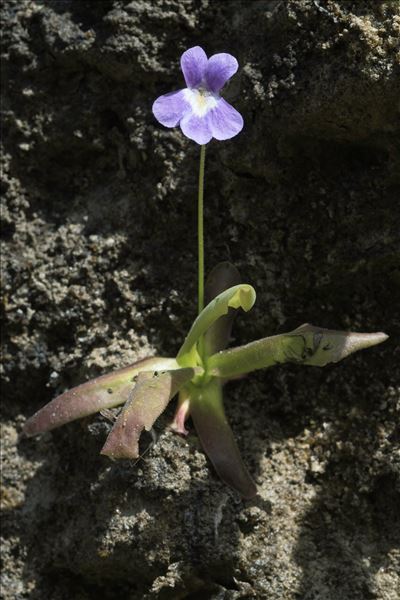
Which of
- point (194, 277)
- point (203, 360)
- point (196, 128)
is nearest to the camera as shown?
point (196, 128)

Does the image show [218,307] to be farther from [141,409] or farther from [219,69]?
[219,69]

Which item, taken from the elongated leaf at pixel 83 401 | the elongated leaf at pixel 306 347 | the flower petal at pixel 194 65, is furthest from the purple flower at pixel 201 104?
the elongated leaf at pixel 83 401

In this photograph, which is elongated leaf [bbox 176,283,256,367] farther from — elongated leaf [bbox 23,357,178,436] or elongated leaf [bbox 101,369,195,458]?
elongated leaf [bbox 23,357,178,436]

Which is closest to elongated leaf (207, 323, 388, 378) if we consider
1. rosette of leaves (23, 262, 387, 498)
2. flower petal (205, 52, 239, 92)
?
rosette of leaves (23, 262, 387, 498)

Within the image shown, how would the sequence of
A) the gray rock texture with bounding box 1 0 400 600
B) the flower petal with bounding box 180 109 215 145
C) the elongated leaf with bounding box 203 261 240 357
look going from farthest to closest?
the elongated leaf with bounding box 203 261 240 357 → the gray rock texture with bounding box 1 0 400 600 → the flower petal with bounding box 180 109 215 145

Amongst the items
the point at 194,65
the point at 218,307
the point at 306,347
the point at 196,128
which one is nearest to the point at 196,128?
the point at 196,128

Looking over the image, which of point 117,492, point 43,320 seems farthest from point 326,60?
point 117,492

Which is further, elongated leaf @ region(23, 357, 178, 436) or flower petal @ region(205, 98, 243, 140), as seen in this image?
elongated leaf @ region(23, 357, 178, 436)
